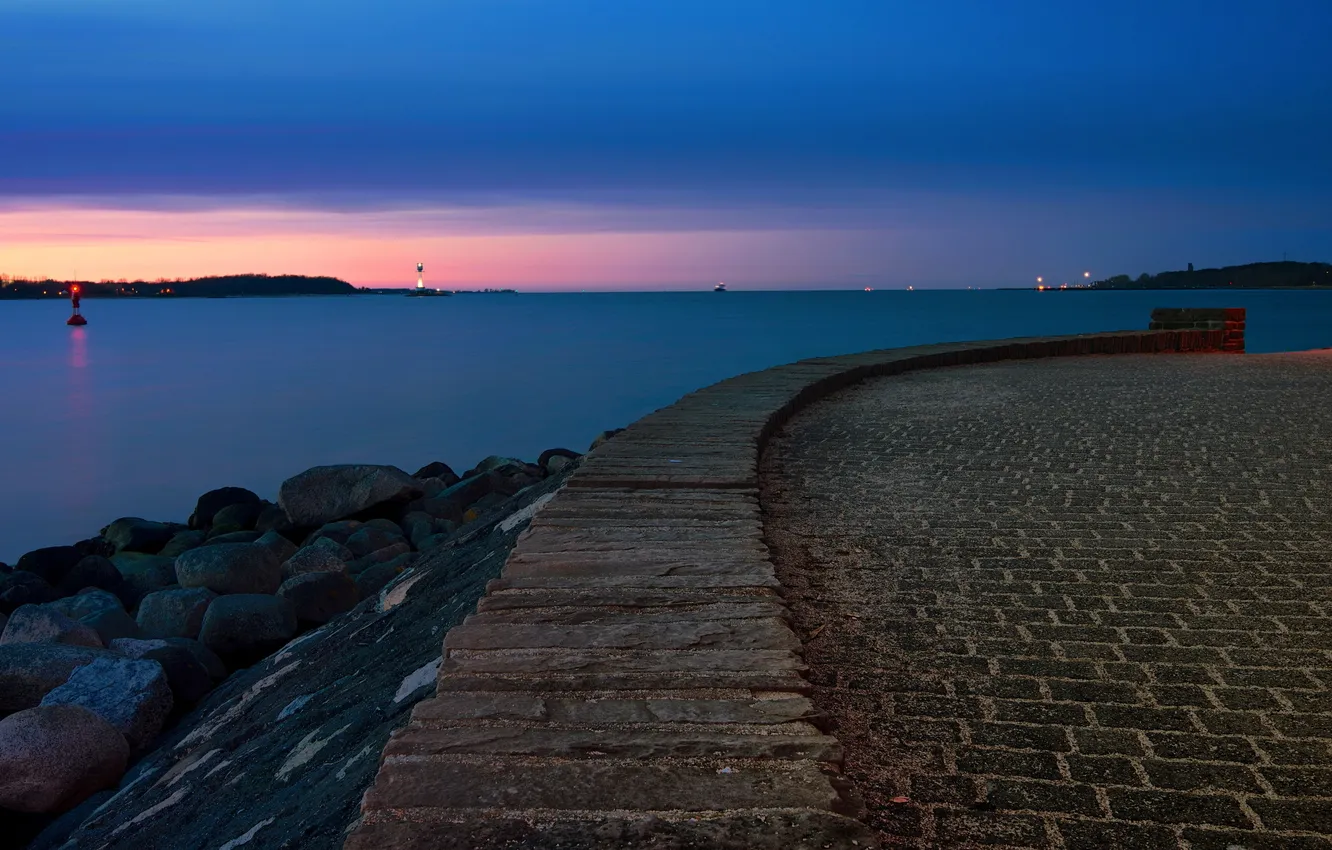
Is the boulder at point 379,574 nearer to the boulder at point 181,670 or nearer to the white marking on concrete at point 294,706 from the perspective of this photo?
the boulder at point 181,670

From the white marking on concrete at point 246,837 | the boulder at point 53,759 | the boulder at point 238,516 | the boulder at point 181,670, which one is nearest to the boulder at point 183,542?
the boulder at point 238,516

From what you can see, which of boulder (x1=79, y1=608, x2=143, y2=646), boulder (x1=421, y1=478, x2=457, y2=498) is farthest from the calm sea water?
boulder (x1=79, y1=608, x2=143, y2=646)

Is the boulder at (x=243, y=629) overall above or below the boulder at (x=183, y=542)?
above

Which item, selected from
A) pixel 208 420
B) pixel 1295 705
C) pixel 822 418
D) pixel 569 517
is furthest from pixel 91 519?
pixel 1295 705

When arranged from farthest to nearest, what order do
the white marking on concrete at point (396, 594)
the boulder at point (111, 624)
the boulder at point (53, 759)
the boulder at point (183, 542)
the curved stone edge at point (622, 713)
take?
the boulder at point (183, 542), the boulder at point (111, 624), the white marking on concrete at point (396, 594), the boulder at point (53, 759), the curved stone edge at point (622, 713)

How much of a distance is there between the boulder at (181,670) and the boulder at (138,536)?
541cm

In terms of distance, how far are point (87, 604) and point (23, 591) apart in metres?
1.39

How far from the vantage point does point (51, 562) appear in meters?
10.6

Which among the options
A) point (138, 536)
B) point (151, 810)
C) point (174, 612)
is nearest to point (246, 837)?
point (151, 810)

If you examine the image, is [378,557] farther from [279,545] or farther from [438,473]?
[438,473]

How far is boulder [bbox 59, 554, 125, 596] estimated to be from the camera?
9.73 m

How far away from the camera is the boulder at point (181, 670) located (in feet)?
22.8

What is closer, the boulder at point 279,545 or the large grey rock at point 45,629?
the large grey rock at point 45,629

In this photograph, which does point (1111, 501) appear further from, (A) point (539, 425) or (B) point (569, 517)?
(A) point (539, 425)
